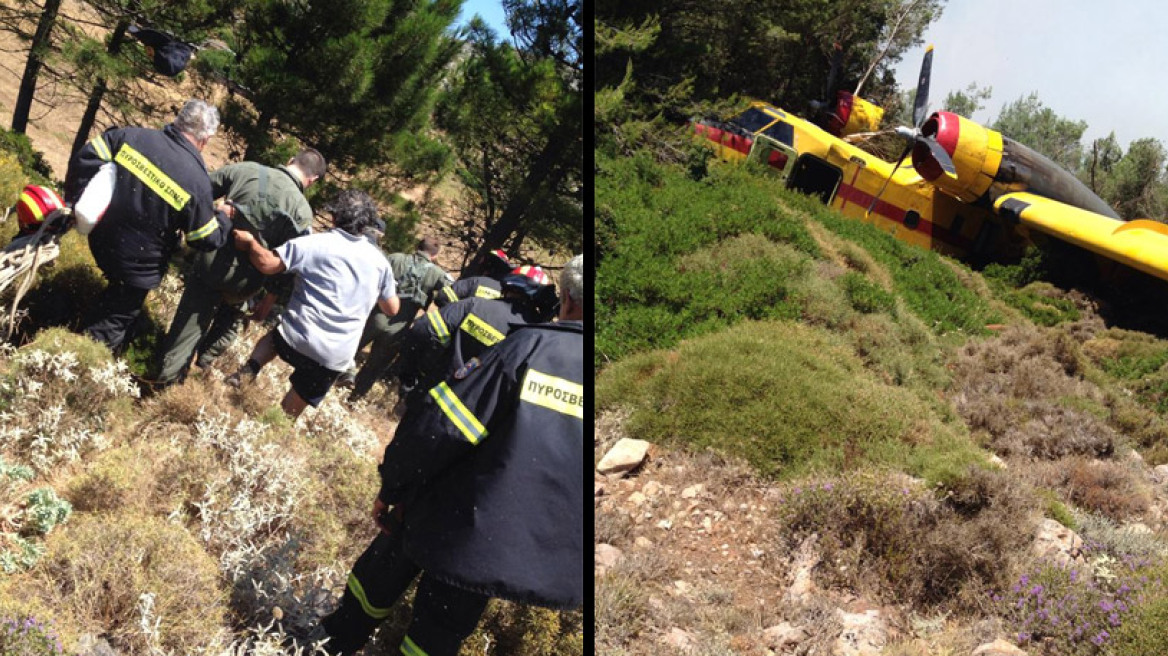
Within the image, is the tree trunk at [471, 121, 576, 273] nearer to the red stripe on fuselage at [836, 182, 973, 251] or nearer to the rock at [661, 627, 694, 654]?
the rock at [661, 627, 694, 654]

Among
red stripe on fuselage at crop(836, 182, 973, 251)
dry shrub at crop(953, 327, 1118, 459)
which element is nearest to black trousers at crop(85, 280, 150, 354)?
dry shrub at crop(953, 327, 1118, 459)

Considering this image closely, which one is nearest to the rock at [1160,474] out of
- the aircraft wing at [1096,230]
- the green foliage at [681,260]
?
the green foliage at [681,260]

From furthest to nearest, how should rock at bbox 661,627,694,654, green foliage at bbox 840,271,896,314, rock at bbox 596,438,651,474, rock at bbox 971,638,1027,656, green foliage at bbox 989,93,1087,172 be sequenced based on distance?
1. green foliage at bbox 989,93,1087,172
2. green foliage at bbox 840,271,896,314
3. rock at bbox 596,438,651,474
4. rock at bbox 971,638,1027,656
5. rock at bbox 661,627,694,654

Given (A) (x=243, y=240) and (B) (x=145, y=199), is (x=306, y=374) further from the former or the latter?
(B) (x=145, y=199)

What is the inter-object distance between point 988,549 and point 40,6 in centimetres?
378

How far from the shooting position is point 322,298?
196 cm

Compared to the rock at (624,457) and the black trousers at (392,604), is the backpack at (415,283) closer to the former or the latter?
the black trousers at (392,604)

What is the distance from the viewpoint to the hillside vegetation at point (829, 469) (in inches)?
129

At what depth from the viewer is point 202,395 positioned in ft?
5.78

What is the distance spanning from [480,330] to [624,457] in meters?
1.64

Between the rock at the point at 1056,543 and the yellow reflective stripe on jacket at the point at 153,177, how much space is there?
367 cm

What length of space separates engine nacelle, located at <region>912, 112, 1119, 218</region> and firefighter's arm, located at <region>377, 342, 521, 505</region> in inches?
458

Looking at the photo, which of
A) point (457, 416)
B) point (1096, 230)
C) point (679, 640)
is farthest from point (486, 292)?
point (1096, 230)

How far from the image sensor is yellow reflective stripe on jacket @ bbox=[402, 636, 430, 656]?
1880 mm
